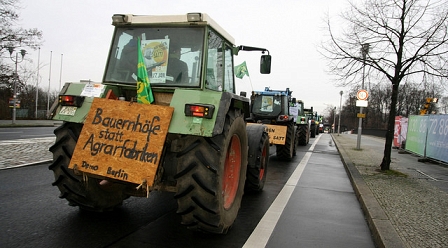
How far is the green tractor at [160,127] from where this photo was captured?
3.44 metres

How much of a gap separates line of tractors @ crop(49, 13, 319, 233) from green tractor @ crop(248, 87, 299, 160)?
23.5 ft

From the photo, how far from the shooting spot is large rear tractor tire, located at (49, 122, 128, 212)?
12.6ft

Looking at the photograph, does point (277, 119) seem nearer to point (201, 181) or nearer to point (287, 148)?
point (287, 148)

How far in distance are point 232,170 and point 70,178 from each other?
1.96m

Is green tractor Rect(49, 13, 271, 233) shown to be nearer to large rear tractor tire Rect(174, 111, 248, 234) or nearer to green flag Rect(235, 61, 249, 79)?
large rear tractor tire Rect(174, 111, 248, 234)

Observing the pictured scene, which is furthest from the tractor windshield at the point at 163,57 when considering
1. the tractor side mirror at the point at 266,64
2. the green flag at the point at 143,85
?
the tractor side mirror at the point at 266,64

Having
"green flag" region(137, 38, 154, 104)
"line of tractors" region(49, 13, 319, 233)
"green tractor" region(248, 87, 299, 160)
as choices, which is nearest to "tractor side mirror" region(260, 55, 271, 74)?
"line of tractors" region(49, 13, 319, 233)

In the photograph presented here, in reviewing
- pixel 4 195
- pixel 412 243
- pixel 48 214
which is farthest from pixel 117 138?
pixel 412 243

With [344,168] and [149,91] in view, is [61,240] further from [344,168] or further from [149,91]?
[344,168]

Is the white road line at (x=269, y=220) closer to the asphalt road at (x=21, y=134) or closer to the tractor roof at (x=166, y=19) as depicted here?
the tractor roof at (x=166, y=19)

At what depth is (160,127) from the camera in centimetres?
345

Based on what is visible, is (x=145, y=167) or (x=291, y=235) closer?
(x=145, y=167)

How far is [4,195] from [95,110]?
9.19ft

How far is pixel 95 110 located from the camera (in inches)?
145
